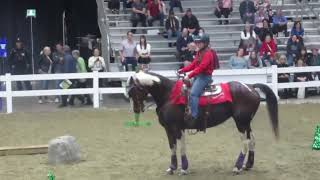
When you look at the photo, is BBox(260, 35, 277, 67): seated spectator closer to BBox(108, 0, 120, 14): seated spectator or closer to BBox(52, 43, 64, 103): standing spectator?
BBox(108, 0, 120, 14): seated spectator

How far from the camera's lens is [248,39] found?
77.9ft

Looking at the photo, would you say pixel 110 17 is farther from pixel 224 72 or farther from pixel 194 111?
pixel 194 111

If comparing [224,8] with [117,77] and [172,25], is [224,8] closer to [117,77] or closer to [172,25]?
[172,25]

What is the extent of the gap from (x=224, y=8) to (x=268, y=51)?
13.7ft

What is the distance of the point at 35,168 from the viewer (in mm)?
11125

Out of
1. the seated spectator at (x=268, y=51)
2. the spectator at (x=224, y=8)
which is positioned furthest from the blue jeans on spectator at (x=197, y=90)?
the spectator at (x=224, y=8)

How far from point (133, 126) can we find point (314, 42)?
12.6m

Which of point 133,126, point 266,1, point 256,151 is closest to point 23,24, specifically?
point 266,1

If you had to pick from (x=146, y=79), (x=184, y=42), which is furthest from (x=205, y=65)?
(x=184, y=42)

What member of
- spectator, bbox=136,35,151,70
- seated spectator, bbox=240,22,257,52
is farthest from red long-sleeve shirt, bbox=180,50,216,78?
seated spectator, bbox=240,22,257,52

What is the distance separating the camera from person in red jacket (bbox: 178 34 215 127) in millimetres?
10352

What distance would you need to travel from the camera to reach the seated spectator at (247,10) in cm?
2606

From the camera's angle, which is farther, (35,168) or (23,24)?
(23,24)

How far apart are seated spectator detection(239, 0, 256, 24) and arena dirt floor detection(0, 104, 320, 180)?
830 cm
